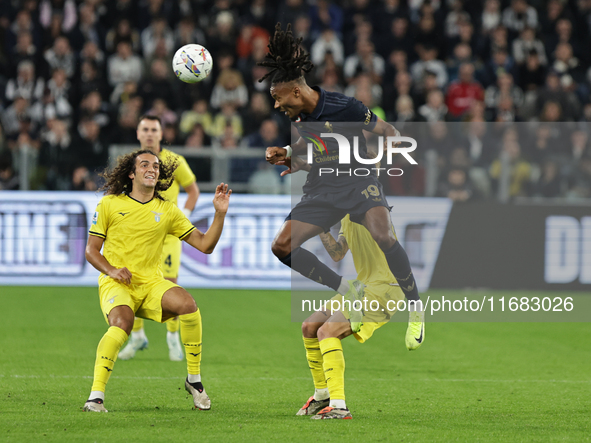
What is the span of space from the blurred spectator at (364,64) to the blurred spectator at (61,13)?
5.37 meters

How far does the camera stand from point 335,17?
16516 millimetres

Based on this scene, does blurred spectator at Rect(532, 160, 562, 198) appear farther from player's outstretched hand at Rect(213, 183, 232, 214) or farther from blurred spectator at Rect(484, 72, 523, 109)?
player's outstretched hand at Rect(213, 183, 232, 214)

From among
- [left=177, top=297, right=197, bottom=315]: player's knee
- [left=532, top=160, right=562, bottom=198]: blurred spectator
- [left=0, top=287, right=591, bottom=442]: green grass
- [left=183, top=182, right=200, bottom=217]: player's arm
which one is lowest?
[left=0, top=287, right=591, bottom=442]: green grass

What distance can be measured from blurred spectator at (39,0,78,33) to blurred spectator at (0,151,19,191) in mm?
3832

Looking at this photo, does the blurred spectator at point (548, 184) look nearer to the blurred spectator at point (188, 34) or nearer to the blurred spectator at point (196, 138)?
the blurred spectator at point (196, 138)

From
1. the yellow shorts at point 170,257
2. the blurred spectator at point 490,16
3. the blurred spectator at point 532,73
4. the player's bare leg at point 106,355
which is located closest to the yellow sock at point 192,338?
the player's bare leg at point 106,355

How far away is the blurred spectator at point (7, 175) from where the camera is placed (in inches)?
510

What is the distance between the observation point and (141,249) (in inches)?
242

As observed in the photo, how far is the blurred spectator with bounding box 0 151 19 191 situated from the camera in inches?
510

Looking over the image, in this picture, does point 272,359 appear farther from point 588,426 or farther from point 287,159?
point 588,426

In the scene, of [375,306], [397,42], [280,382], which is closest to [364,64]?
[397,42]

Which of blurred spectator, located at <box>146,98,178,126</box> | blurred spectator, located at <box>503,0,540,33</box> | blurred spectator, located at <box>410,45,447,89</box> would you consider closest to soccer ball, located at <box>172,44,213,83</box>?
blurred spectator, located at <box>146,98,178,126</box>

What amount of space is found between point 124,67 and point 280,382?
9.40 meters

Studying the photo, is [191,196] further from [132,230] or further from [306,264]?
[306,264]
